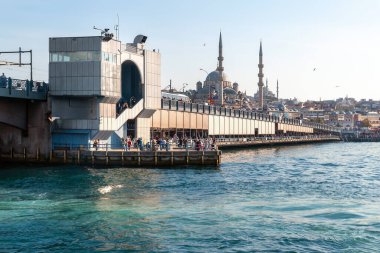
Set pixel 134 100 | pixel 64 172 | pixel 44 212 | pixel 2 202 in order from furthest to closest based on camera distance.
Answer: pixel 134 100 → pixel 64 172 → pixel 2 202 → pixel 44 212

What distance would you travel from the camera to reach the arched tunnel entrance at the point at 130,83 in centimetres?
7119

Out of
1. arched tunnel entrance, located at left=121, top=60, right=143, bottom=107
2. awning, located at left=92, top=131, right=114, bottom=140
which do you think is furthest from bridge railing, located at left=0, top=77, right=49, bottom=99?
arched tunnel entrance, located at left=121, top=60, right=143, bottom=107

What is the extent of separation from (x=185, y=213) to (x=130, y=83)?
136 feet

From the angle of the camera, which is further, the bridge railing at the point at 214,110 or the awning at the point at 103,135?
the bridge railing at the point at 214,110

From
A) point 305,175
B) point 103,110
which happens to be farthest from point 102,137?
point 305,175

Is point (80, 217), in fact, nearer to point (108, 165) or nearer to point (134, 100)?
point (108, 165)

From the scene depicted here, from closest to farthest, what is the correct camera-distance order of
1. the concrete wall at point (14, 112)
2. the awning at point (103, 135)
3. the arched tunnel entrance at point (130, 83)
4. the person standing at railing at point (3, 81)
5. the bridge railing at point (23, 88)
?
the person standing at railing at point (3, 81) < the bridge railing at point (23, 88) < the concrete wall at point (14, 112) < the awning at point (103, 135) < the arched tunnel entrance at point (130, 83)

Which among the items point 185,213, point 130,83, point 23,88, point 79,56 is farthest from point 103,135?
point 185,213

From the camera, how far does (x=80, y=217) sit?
102 ft

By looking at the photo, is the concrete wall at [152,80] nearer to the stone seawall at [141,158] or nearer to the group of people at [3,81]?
the stone seawall at [141,158]

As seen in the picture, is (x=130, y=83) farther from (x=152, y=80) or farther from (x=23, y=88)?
(x=23, y=88)

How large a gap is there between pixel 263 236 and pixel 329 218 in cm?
581

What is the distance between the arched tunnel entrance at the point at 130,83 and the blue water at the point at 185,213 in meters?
20.5

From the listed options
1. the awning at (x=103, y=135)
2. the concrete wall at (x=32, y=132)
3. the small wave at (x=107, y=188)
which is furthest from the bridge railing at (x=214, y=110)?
the small wave at (x=107, y=188)
